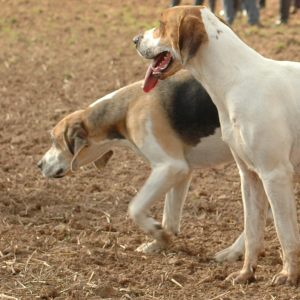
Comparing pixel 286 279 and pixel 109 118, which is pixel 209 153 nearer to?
pixel 109 118

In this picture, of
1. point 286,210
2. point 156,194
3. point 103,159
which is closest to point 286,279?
point 286,210

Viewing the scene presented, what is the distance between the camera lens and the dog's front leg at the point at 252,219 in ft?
13.5

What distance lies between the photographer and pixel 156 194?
4.57 m

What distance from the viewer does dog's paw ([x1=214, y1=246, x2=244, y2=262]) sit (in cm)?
472

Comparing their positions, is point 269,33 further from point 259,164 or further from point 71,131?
point 259,164

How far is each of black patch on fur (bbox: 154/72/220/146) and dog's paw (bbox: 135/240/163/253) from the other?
1.03 meters

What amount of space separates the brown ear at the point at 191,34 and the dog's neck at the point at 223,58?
0.06 meters

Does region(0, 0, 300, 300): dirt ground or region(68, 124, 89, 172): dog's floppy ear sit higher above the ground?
region(68, 124, 89, 172): dog's floppy ear

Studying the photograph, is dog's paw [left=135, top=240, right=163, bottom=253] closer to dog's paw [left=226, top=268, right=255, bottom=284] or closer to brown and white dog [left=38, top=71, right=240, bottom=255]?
brown and white dog [left=38, top=71, right=240, bottom=255]

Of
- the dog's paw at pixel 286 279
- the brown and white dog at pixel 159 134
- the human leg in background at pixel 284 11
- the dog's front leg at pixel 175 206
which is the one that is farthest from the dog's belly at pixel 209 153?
the human leg in background at pixel 284 11

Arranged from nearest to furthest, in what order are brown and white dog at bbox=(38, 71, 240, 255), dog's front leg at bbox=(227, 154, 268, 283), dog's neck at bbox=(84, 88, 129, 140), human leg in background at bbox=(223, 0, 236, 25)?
dog's front leg at bbox=(227, 154, 268, 283) → brown and white dog at bbox=(38, 71, 240, 255) → dog's neck at bbox=(84, 88, 129, 140) → human leg in background at bbox=(223, 0, 236, 25)

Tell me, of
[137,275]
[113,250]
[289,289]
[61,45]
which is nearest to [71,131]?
[113,250]

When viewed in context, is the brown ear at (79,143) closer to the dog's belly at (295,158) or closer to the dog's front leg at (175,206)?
the dog's front leg at (175,206)

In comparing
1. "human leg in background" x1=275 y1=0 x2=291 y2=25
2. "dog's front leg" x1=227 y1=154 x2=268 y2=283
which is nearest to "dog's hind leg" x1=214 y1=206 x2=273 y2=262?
"dog's front leg" x1=227 y1=154 x2=268 y2=283
